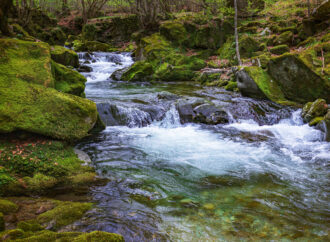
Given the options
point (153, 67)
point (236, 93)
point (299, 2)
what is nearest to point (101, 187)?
point (236, 93)

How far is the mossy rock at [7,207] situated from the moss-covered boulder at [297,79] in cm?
1053

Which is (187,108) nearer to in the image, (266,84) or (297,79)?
(266,84)

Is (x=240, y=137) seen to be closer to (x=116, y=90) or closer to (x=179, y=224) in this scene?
(x=179, y=224)

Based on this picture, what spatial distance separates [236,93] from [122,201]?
9.80 m

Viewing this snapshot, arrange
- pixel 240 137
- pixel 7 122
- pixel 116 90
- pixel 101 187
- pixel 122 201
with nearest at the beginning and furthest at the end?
1. pixel 122 201
2. pixel 101 187
3. pixel 7 122
4. pixel 240 137
5. pixel 116 90

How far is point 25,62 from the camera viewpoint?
19.1 ft

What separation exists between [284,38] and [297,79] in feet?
32.4

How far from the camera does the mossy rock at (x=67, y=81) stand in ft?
22.4

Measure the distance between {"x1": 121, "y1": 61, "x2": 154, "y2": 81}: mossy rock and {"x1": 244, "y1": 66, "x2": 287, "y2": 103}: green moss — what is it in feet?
25.1

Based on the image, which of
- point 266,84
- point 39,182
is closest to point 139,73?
point 266,84

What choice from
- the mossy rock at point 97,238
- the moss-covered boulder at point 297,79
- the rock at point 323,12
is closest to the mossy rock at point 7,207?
the mossy rock at point 97,238

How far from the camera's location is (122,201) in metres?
3.80

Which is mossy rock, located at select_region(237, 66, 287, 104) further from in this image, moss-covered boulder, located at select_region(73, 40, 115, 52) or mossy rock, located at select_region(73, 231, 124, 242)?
moss-covered boulder, located at select_region(73, 40, 115, 52)

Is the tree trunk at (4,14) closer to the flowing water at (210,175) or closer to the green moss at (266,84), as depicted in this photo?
the flowing water at (210,175)
